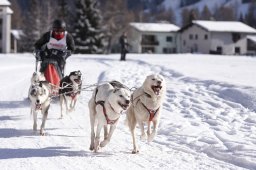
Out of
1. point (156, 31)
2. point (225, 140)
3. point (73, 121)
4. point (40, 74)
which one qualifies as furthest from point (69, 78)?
point (156, 31)

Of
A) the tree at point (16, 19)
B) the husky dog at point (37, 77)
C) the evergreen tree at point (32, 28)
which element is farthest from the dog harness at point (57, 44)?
the tree at point (16, 19)

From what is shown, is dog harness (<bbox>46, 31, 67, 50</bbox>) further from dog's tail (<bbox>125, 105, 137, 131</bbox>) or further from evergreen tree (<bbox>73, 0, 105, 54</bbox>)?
evergreen tree (<bbox>73, 0, 105, 54</bbox>)

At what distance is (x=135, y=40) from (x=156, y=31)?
5081mm

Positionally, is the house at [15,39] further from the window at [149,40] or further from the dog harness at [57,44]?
the dog harness at [57,44]

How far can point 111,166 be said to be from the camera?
525 centimetres

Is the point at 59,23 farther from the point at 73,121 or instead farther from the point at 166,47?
the point at 166,47

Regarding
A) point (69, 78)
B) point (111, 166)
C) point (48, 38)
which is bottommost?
point (111, 166)

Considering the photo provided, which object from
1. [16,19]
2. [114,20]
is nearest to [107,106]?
[114,20]

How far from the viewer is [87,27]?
4719 centimetres

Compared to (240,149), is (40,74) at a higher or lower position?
higher

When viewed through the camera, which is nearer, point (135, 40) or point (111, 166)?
point (111, 166)

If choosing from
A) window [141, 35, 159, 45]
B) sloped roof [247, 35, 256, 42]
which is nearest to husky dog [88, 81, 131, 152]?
sloped roof [247, 35, 256, 42]

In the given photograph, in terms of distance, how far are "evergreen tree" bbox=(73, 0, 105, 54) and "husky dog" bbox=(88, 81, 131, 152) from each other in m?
41.6

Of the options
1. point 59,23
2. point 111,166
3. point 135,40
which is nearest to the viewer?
point 111,166
